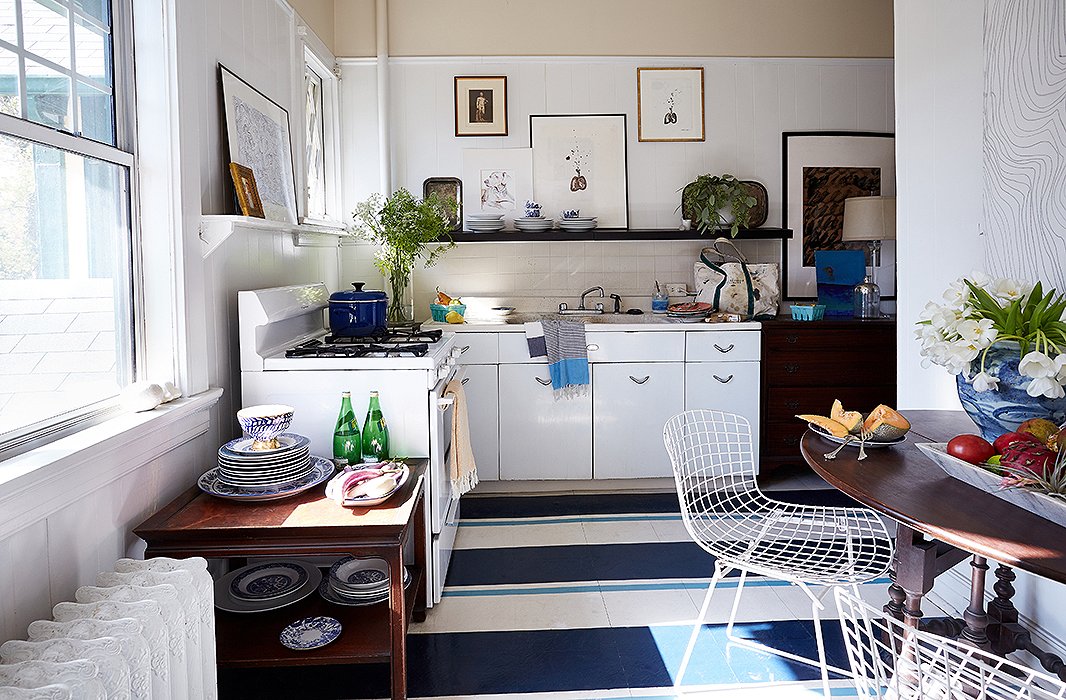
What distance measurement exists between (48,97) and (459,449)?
6.61 feet

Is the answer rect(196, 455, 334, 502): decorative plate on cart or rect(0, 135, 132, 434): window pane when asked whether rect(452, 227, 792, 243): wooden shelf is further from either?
rect(0, 135, 132, 434): window pane

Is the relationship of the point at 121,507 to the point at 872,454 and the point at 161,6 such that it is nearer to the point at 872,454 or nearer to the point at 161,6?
the point at 161,6

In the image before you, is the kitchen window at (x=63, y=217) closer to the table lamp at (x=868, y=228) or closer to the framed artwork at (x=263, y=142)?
the framed artwork at (x=263, y=142)

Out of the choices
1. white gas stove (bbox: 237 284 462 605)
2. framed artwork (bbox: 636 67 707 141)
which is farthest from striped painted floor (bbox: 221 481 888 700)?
framed artwork (bbox: 636 67 707 141)

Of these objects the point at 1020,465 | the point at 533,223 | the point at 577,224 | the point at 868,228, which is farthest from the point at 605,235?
the point at 1020,465

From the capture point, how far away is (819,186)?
5.34 metres

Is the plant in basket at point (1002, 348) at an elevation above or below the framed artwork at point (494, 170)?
below

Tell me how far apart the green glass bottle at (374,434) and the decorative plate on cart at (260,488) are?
0.21 metres

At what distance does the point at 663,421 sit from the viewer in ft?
15.5

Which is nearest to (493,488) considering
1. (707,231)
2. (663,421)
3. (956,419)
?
(663,421)

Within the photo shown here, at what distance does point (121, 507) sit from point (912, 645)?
194cm

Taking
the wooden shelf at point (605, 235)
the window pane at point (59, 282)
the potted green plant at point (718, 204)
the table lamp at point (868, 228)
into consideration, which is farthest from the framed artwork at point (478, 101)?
the window pane at point (59, 282)

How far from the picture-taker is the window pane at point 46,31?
1.99m

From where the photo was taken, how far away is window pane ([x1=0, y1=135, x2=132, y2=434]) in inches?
75.3
